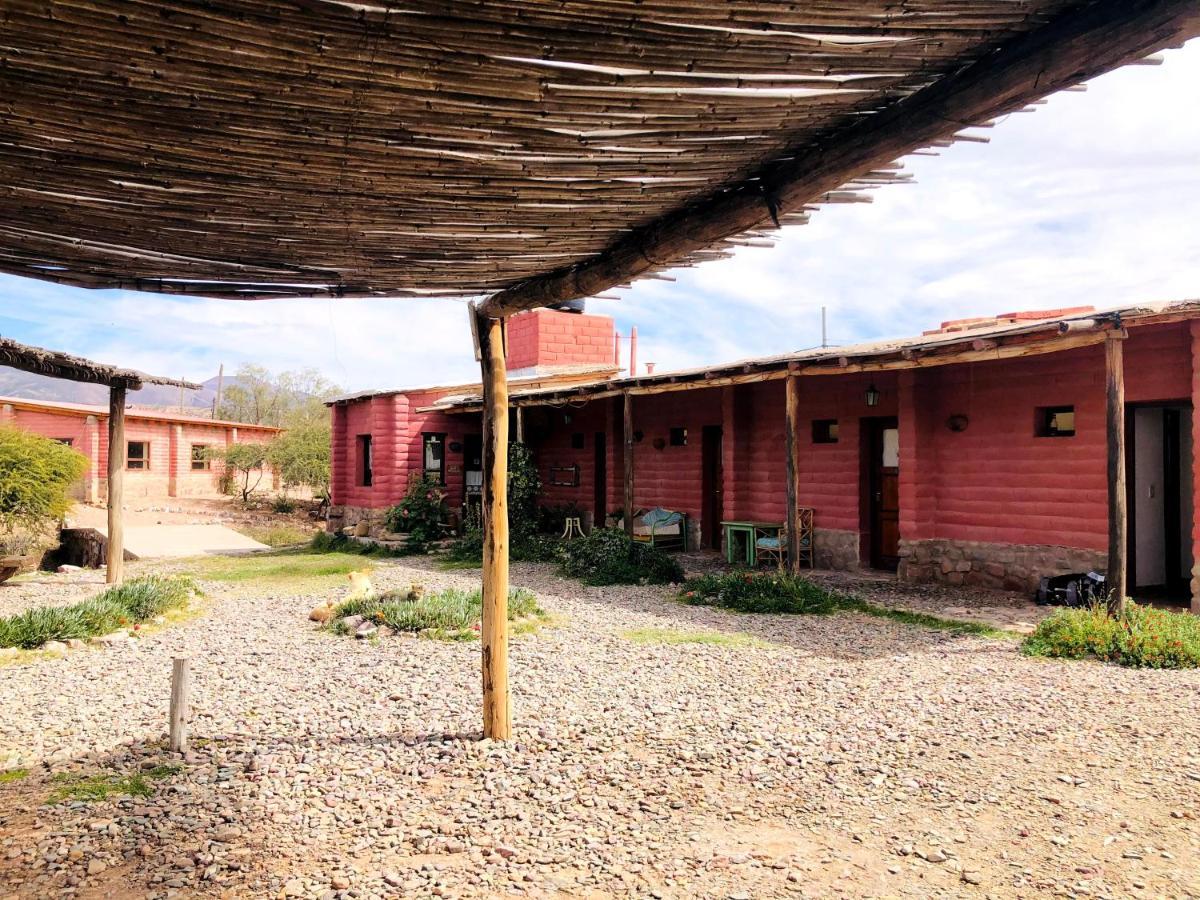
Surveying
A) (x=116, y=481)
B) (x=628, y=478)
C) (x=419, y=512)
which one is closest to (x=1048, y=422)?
(x=628, y=478)

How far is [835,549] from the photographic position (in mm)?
11906

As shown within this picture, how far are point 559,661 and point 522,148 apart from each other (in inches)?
198

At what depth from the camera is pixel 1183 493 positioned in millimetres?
9445

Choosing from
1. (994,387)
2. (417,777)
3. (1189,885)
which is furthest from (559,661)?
(994,387)

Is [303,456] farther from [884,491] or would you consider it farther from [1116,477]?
[1116,477]

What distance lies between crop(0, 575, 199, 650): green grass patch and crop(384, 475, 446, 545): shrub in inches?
278

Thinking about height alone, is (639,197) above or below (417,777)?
above

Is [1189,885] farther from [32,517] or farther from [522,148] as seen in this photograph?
[32,517]

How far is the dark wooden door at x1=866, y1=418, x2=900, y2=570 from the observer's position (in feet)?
37.4

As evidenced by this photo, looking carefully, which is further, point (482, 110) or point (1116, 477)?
point (1116, 477)

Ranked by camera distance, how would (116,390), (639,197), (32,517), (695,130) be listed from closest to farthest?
(695,130) → (639,197) → (116,390) → (32,517)

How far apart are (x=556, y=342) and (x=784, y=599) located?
13138 mm

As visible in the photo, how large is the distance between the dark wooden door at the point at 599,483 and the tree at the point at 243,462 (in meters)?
15.9

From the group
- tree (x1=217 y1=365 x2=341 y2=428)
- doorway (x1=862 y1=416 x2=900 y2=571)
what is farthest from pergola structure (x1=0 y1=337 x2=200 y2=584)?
tree (x1=217 y1=365 x2=341 y2=428)
